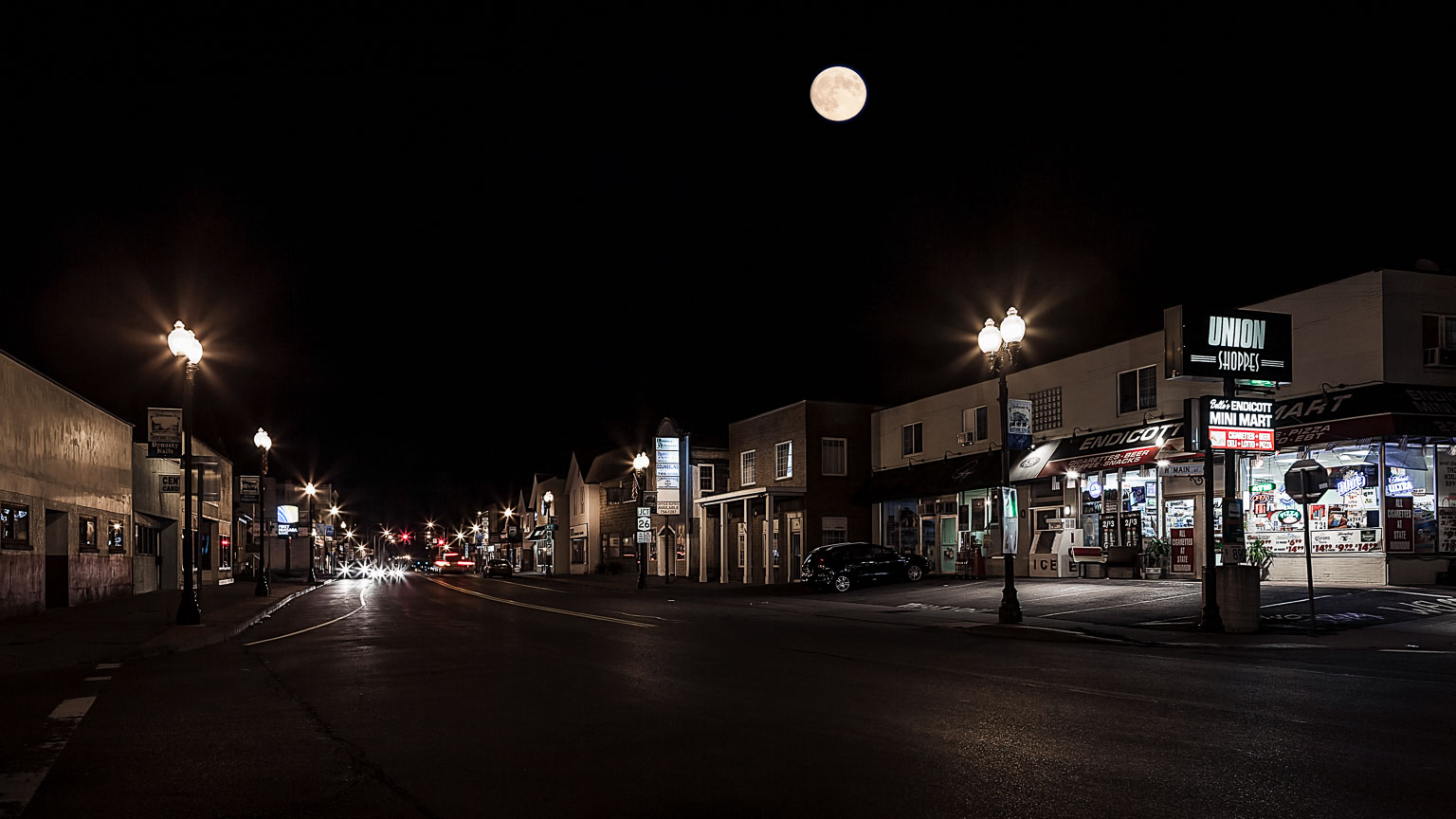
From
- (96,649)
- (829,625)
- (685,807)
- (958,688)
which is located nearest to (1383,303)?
(829,625)

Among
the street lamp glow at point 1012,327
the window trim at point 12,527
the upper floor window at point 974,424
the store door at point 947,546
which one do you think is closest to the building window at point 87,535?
the window trim at point 12,527

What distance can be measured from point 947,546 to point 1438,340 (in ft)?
61.0

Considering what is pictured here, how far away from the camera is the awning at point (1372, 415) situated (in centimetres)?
2314

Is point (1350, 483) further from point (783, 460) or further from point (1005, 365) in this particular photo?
point (783, 460)

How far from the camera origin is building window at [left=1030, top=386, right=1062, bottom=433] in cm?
3469

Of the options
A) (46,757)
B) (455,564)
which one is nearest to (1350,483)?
(46,757)

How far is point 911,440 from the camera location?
4381 centimetres

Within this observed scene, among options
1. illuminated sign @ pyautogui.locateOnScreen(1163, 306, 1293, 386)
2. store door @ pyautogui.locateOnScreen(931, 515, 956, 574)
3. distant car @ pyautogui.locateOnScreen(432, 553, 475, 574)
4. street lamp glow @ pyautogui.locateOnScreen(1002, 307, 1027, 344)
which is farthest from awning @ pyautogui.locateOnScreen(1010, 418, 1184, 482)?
distant car @ pyautogui.locateOnScreen(432, 553, 475, 574)

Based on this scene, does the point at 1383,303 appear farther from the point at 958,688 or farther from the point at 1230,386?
the point at 958,688

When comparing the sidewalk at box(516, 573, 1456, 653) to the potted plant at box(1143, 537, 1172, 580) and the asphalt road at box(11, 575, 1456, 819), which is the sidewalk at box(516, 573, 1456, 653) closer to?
the potted plant at box(1143, 537, 1172, 580)

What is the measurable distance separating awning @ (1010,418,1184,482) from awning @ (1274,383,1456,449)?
263 cm

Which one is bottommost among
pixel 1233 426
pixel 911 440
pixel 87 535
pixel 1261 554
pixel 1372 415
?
pixel 1261 554

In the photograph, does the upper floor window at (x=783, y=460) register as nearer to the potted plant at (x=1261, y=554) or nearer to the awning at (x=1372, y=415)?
the potted plant at (x=1261, y=554)

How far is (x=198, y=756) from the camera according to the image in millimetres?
8250
